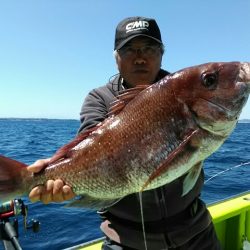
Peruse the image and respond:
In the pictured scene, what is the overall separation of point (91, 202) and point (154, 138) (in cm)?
61

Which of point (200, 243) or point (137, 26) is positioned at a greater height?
point (137, 26)

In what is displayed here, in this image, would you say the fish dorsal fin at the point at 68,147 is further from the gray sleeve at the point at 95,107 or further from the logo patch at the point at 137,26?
the logo patch at the point at 137,26

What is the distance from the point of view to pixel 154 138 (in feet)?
7.73

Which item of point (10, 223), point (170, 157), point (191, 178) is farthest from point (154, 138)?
point (10, 223)

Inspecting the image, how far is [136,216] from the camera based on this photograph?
289 cm

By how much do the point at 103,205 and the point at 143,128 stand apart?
58 cm

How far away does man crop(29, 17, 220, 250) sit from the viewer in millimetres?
2891

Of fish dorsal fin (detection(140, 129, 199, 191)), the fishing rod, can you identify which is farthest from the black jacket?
the fishing rod

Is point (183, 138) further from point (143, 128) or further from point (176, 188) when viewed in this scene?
point (176, 188)

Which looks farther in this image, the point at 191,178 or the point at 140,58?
the point at 140,58

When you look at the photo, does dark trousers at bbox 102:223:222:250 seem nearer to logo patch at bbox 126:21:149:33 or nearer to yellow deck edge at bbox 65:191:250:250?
logo patch at bbox 126:21:149:33

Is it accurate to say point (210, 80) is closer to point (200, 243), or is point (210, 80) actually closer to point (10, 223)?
point (200, 243)

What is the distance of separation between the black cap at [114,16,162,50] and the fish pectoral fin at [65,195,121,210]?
1.23 m

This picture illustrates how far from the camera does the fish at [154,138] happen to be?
2305 millimetres
